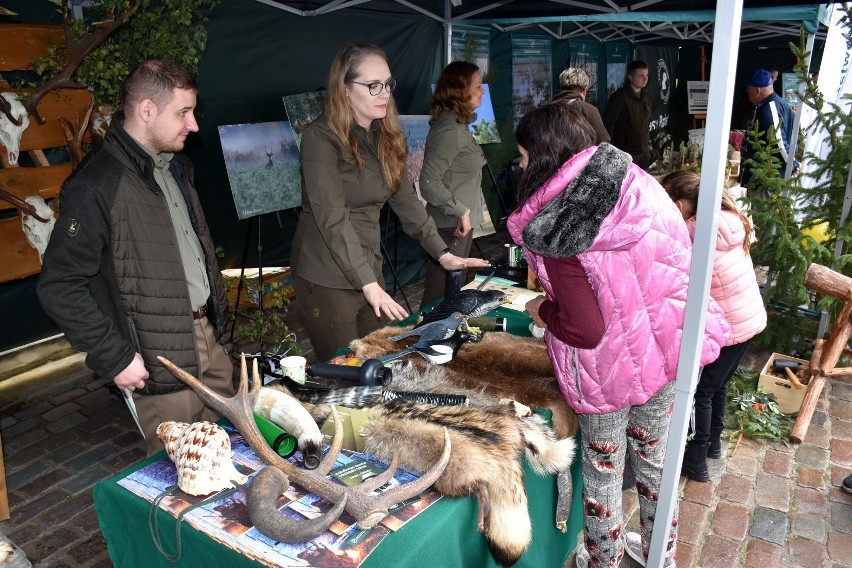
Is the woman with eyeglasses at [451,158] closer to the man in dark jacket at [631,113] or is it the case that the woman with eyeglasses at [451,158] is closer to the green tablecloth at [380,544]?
the green tablecloth at [380,544]

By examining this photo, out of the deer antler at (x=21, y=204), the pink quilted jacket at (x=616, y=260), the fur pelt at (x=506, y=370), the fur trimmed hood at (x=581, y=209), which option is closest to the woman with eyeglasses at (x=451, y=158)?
the fur pelt at (x=506, y=370)

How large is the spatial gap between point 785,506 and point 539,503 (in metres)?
1.74

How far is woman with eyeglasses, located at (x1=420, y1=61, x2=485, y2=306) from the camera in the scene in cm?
415

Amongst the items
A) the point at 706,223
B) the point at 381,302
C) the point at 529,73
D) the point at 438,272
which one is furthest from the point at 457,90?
the point at 529,73

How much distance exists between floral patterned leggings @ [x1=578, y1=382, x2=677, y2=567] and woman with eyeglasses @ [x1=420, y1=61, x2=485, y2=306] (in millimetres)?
1942

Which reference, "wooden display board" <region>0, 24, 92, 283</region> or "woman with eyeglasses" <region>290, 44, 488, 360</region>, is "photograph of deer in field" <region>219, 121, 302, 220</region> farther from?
"woman with eyeglasses" <region>290, 44, 488, 360</region>

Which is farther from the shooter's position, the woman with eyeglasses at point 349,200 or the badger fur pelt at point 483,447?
the woman with eyeglasses at point 349,200

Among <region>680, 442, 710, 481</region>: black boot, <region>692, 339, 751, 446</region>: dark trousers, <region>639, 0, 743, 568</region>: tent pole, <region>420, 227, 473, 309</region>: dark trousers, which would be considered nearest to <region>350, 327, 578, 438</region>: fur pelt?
<region>639, 0, 743, 568</region>: tent pole

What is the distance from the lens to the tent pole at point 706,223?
1424 millimetres

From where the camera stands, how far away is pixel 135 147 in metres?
2.25

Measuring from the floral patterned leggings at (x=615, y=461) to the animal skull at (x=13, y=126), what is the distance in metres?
3.57

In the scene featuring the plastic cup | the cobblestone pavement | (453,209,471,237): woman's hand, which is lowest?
the cobblestone pavement

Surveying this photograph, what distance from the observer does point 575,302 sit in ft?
6.22

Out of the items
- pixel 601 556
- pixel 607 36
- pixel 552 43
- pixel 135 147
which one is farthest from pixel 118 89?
pixel 607 36
